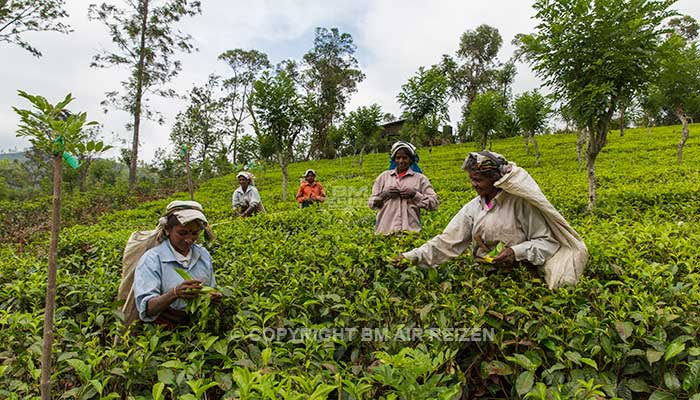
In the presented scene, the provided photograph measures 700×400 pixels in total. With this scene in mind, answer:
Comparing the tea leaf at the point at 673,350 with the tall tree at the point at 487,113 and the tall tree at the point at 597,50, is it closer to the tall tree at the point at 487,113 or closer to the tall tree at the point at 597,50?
the tall tree at the point at 597,50

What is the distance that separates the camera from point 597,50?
6.03 metres

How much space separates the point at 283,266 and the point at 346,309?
0.80 m

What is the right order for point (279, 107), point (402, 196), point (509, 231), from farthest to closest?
1. point (279, 107)
2. point (402, 196)
3. point (509, 231)

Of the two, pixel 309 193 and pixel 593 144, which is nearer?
pixel 593 144

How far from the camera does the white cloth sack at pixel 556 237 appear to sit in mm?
1933

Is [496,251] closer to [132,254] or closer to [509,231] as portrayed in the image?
[509,231]

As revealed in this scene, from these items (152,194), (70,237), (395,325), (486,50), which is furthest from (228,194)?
(486,50)

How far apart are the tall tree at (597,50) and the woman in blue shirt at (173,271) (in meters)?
6.55

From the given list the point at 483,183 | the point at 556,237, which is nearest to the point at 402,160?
the point at 483,183

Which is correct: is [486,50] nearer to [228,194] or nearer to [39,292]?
[228,194]

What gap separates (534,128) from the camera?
59.7ft

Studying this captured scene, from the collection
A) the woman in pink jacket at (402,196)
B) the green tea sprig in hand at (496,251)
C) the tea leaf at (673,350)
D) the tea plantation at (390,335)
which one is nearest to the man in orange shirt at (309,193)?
the woman in pink jacket at (402,196)

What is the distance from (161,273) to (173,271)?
0.21ft

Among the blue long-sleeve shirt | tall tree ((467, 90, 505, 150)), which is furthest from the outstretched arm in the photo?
tall tree ((467, 90, 505, 150))
